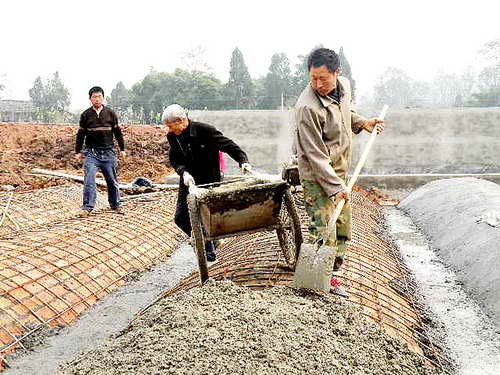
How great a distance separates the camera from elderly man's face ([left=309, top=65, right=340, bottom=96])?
3492 mm

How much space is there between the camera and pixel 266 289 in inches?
136

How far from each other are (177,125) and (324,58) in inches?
63.3

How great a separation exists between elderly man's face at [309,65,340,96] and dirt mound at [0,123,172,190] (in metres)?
13.3

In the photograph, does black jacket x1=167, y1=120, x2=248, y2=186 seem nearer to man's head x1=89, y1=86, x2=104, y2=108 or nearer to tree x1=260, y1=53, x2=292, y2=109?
Answer: man's head x1=89, y1=86, x2=104, y2=108

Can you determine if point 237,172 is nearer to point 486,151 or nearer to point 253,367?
point 486,151

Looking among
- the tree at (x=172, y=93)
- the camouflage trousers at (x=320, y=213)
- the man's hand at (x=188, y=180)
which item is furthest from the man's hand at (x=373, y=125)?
the tree at (x=172, y=93)

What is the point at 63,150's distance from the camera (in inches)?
785

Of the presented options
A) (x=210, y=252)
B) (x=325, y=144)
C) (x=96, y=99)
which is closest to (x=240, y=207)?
(x=325, y=144)

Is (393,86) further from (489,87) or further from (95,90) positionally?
(95,90)

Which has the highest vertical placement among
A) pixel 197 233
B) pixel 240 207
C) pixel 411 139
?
pixel 240 207

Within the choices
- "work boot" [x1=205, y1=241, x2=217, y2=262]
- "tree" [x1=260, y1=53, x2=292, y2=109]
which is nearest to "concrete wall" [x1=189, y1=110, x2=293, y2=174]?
"work boot" [x1=205, y1=241, x2=217, y2=262]

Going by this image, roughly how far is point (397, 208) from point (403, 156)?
11.7 ft

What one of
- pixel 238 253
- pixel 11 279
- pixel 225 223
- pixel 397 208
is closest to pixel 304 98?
pixel 225 223

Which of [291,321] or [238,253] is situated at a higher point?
[291,321]
